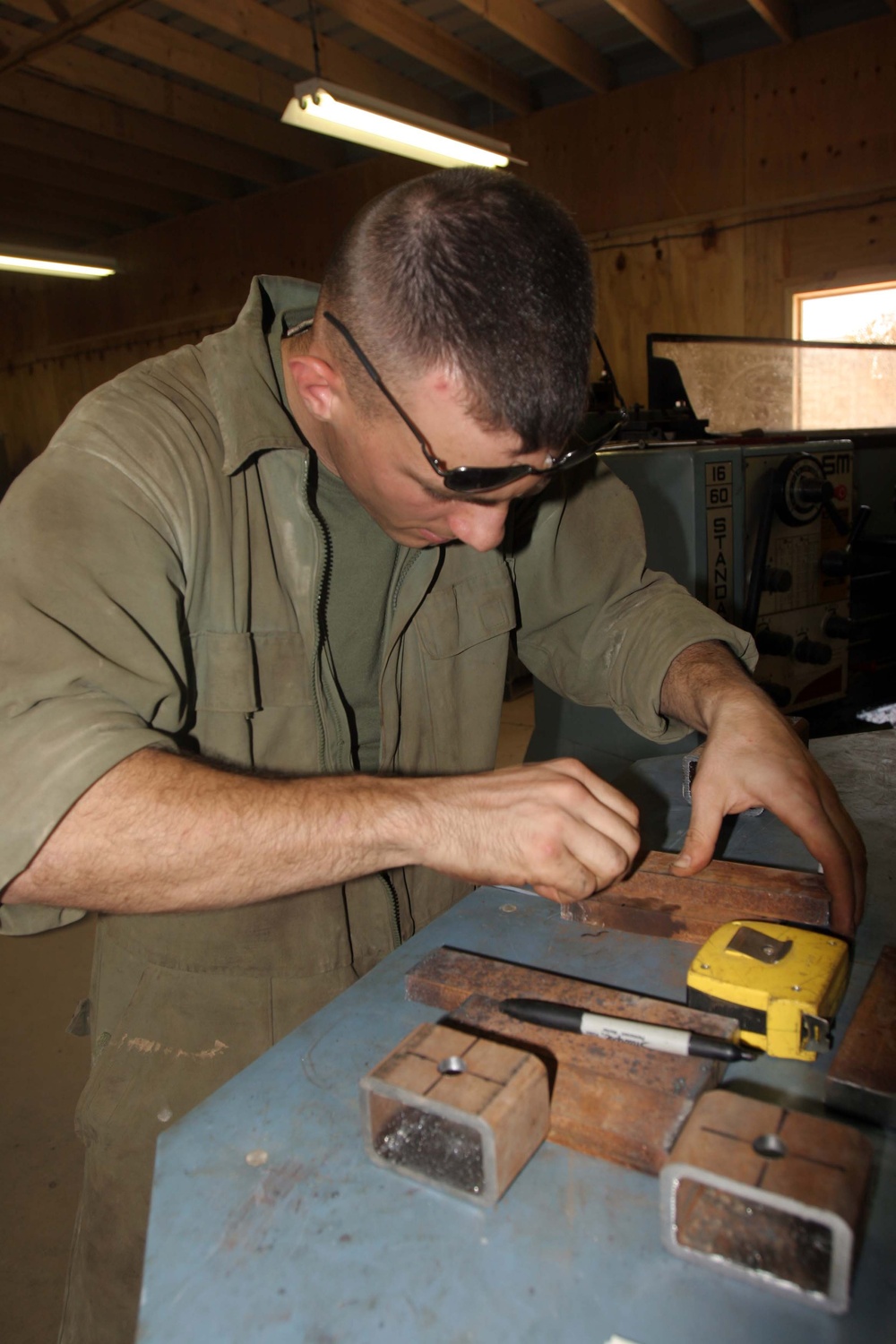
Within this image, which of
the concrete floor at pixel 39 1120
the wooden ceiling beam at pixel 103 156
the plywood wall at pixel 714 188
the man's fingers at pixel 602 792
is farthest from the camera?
the wooden ceiling beam at pixel 103 156

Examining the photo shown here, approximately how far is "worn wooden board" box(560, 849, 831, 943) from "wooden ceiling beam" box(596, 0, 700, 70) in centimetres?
391

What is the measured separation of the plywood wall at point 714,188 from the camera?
3.89 meters

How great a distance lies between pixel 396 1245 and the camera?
54cm

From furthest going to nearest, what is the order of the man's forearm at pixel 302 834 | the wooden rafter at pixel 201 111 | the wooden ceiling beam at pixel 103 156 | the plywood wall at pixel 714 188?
the wooden ceiling beam at pixel 103 156
the wooden rafter at pixel 201 111
the plywood wall at pixel 714 188
the man's forearm at pixel 302 834

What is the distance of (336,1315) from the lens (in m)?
0.50

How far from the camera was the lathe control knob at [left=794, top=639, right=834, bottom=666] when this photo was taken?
1.89 metres

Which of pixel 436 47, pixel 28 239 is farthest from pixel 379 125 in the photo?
pixel 28 239

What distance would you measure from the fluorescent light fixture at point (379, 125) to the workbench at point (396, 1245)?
323 cm

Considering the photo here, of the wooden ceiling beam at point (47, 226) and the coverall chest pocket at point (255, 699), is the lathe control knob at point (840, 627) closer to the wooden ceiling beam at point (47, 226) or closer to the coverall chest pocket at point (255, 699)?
the coverall chest pocket at point (255, 699)

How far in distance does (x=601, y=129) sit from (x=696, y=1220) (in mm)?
5063

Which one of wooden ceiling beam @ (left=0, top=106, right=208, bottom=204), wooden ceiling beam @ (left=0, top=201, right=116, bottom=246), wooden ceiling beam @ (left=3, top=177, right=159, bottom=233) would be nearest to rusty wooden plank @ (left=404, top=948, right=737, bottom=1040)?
wooden ceiling beam @ (left=0, top=106, right=208, bottom=204)

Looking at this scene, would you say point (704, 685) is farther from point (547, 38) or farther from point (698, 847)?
point (547, 38)

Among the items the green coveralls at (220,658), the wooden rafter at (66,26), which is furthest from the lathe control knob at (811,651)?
the wooden rafter at (66,26)

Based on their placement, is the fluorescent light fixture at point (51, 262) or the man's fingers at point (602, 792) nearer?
the man's fingers at point (602, 792)
